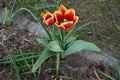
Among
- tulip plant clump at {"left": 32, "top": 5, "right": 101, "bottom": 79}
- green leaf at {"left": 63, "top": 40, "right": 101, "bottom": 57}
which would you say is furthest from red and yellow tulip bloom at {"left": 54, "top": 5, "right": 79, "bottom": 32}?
green leaf at {"left": 63, "top": 40, "right": 101, "bottom": 57}

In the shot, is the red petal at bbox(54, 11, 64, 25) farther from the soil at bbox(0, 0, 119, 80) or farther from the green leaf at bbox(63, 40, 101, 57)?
the soil at bbox(0, 0, 119, 80)

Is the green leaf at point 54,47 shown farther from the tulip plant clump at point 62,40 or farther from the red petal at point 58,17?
the red petal at point 58,17

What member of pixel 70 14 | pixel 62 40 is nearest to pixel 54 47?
pixel 62 40

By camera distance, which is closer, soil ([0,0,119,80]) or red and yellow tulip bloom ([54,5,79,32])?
red and yellow tulip bloom ([54,5,79,32])

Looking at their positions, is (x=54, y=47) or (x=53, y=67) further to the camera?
(x=53, y=67)

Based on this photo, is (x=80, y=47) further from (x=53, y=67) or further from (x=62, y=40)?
(x=53, y=67)

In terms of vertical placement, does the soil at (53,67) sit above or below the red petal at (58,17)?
below

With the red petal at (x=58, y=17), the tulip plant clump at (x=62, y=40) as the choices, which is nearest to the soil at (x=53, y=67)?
the tulip plant clump at (x=62, y=40)

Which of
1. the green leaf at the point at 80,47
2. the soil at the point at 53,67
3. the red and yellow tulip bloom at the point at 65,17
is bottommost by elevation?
the soil at the point at 53,67

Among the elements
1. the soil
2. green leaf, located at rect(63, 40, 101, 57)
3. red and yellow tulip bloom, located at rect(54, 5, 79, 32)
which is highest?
red and yellow tulip bloom, located at rect(54, 5, 79, 32)

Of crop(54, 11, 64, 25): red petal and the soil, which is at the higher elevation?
crop(54, 11, 64, 25): red petal

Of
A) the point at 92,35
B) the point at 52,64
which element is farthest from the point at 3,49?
the point at 92,35

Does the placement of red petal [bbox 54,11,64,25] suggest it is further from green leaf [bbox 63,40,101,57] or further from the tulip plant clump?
green leaf [bbox 63,40,101,57]
